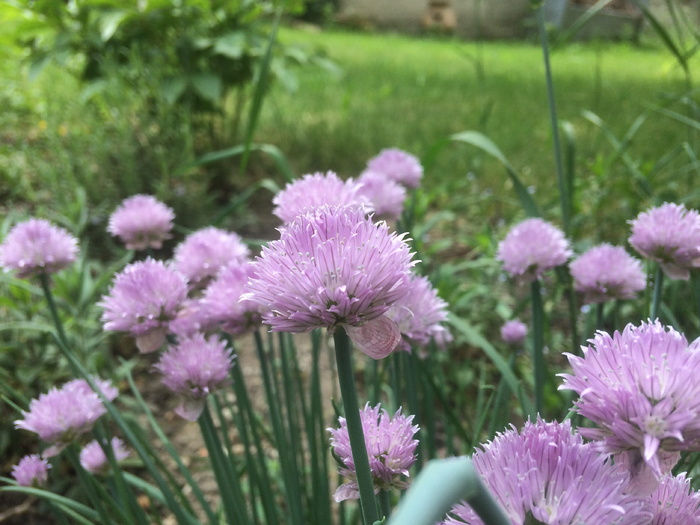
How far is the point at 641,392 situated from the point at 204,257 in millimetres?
615

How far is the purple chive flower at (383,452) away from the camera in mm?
457

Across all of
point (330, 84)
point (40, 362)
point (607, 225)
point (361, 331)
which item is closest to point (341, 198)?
point (361, 331)

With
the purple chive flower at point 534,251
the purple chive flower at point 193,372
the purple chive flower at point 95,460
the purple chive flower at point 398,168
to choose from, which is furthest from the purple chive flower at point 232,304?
the purple chive flower at point 398,168

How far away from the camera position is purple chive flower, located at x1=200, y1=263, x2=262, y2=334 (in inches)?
27.0

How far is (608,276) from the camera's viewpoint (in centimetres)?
84

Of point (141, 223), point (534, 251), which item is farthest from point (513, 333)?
point (141, 223)

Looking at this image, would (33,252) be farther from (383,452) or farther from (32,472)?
(383,452)

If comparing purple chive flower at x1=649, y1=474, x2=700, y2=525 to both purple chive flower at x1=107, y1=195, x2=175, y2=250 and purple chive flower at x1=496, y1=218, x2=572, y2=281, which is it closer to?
purple chive flower at x1=496, y1=218, x2=572, y2=281

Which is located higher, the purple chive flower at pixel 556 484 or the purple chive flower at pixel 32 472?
the purple chive flower at pixel 556 484

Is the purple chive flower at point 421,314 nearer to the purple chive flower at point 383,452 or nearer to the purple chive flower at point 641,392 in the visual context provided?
the purple chive flower at point 383,452

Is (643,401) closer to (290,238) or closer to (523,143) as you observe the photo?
(290,238)

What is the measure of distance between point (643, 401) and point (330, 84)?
4.60m

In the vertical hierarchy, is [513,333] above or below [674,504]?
below

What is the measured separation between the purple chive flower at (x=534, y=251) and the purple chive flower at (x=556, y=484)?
545 millimetres
